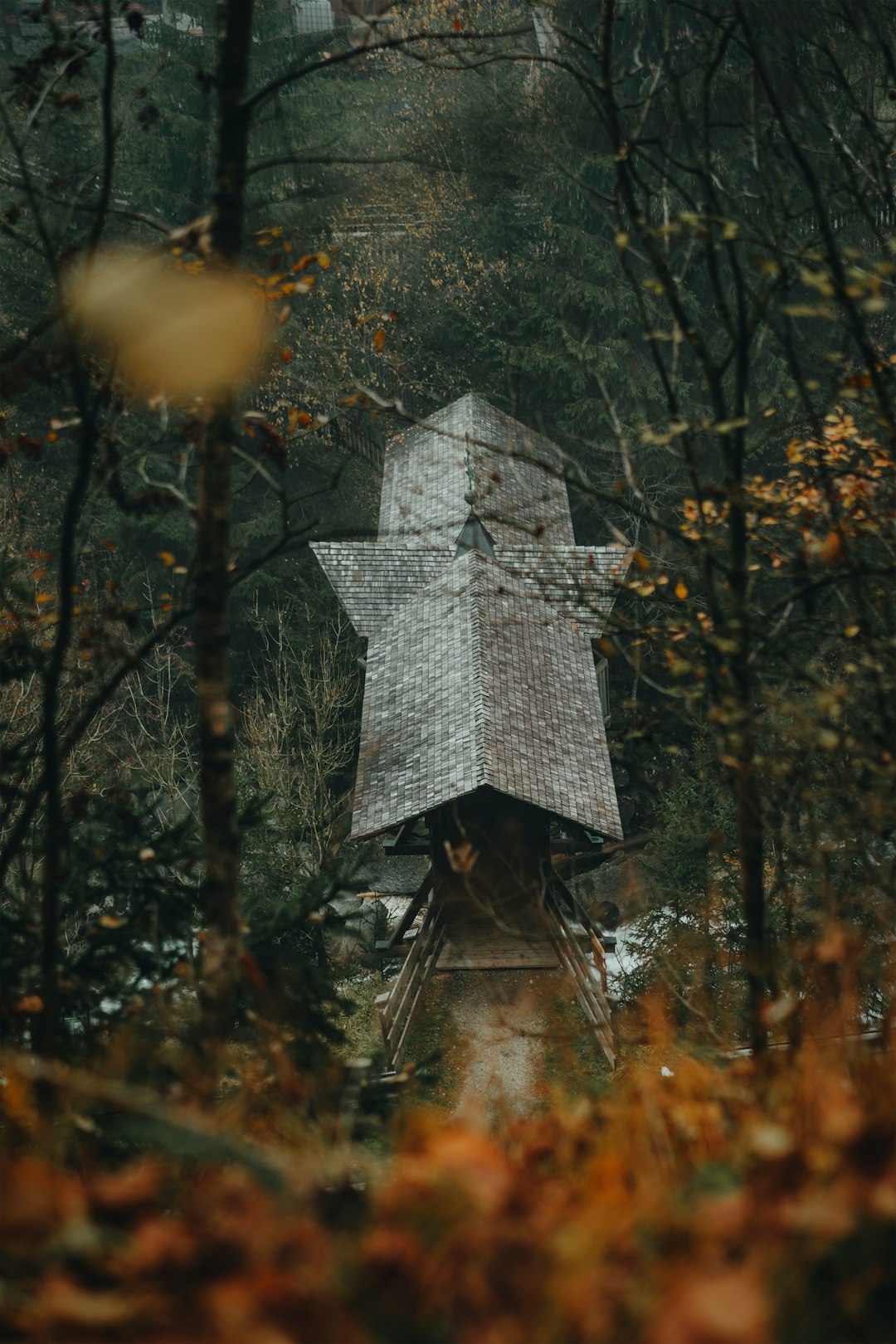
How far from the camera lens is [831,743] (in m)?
4.79

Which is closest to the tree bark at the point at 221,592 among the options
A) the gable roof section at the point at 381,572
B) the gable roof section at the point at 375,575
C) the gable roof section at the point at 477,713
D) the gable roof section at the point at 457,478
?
the gable roof section at the point at 477,713

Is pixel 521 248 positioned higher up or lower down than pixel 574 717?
higher up

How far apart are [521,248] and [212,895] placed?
25.8 m

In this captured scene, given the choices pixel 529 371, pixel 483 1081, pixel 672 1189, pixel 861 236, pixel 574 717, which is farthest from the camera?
pixel 529 371

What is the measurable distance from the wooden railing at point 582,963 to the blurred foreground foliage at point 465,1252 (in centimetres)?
1176

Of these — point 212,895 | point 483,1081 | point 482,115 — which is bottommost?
point 483,1081

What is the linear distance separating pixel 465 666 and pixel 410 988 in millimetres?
4720

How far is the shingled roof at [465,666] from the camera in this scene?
1633cm

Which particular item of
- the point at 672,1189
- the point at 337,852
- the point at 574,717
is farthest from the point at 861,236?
the point at 672,1189

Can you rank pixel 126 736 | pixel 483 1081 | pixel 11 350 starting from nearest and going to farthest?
pixel 11 350 → pixel 483 1081 → pixel 126 736

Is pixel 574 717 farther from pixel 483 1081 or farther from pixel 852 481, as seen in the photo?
pixel 852 481

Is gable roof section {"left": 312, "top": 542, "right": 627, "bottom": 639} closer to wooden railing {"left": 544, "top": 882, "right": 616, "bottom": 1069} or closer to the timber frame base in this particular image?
the timber frame base

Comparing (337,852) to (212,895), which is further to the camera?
(337,852)

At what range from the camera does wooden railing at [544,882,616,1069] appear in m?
14.3
